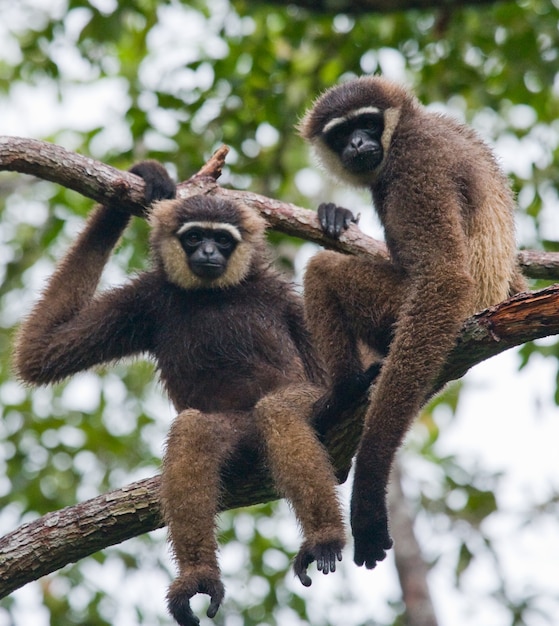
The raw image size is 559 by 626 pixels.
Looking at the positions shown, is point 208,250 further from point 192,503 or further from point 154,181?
point 192,503

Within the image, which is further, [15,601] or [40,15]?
[40,15]

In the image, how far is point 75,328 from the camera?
9156mm

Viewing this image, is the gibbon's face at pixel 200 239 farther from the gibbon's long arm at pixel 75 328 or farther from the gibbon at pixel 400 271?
the gibbon at pixel 400 271

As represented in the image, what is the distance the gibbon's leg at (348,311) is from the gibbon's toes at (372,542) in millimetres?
1053

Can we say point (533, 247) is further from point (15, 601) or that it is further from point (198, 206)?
point (15, 601)

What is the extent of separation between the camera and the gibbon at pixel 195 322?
332 inches

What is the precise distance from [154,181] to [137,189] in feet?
0.62

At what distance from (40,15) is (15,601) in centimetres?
925

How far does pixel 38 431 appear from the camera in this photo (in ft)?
43.8

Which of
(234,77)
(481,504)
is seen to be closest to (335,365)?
(234,77)

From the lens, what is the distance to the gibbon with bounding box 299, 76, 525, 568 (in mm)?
6930

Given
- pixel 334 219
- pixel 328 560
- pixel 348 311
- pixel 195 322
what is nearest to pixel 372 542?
pixel 328 560

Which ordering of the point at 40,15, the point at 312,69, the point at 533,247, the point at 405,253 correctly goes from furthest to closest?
1. the point at 40,15
2. the point at 312,69
3. the point at 533,247
4. the point at 405,253

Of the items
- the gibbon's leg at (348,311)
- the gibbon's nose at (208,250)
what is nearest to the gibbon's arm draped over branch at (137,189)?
the gibbon's nose at (208,250)
